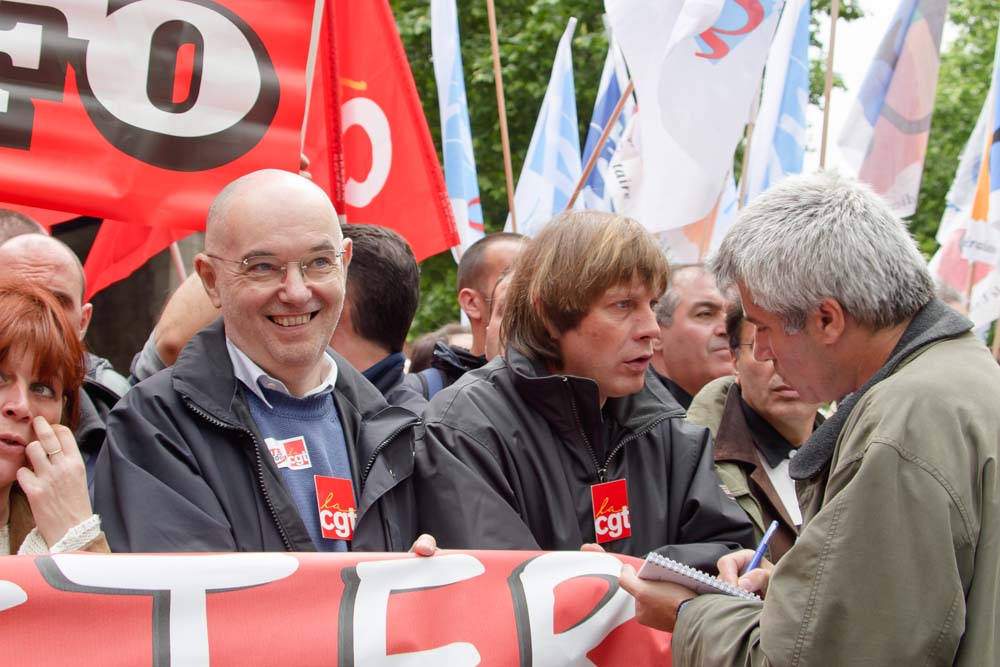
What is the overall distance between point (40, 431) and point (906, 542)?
6.60 feet

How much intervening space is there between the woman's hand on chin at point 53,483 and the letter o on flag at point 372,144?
2385mm

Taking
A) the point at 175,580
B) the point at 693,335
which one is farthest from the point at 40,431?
the point at 693,335

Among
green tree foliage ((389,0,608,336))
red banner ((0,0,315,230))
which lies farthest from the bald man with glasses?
green tree foliage ((389,0,608,336))

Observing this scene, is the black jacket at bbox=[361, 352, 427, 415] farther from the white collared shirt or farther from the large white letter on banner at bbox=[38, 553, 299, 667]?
the large white letter on banner at bbox=[38, 553, 299, 667]

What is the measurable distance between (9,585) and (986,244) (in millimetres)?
6667

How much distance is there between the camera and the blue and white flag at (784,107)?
7.88 m

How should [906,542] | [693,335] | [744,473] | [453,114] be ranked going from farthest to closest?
[453,114], [693,335], [744,473], [906,542]

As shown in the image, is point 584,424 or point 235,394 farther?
point 584,424

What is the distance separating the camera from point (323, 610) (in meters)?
2.83

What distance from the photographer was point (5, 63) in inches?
150

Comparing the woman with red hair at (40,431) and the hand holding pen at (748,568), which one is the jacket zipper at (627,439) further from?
the woman with red hair at (40,431)

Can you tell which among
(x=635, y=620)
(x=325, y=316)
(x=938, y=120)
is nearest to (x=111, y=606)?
(x=325, y=316)

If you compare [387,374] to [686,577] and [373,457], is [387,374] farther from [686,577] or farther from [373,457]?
[686,577]

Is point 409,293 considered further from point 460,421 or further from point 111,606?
point 111,606
